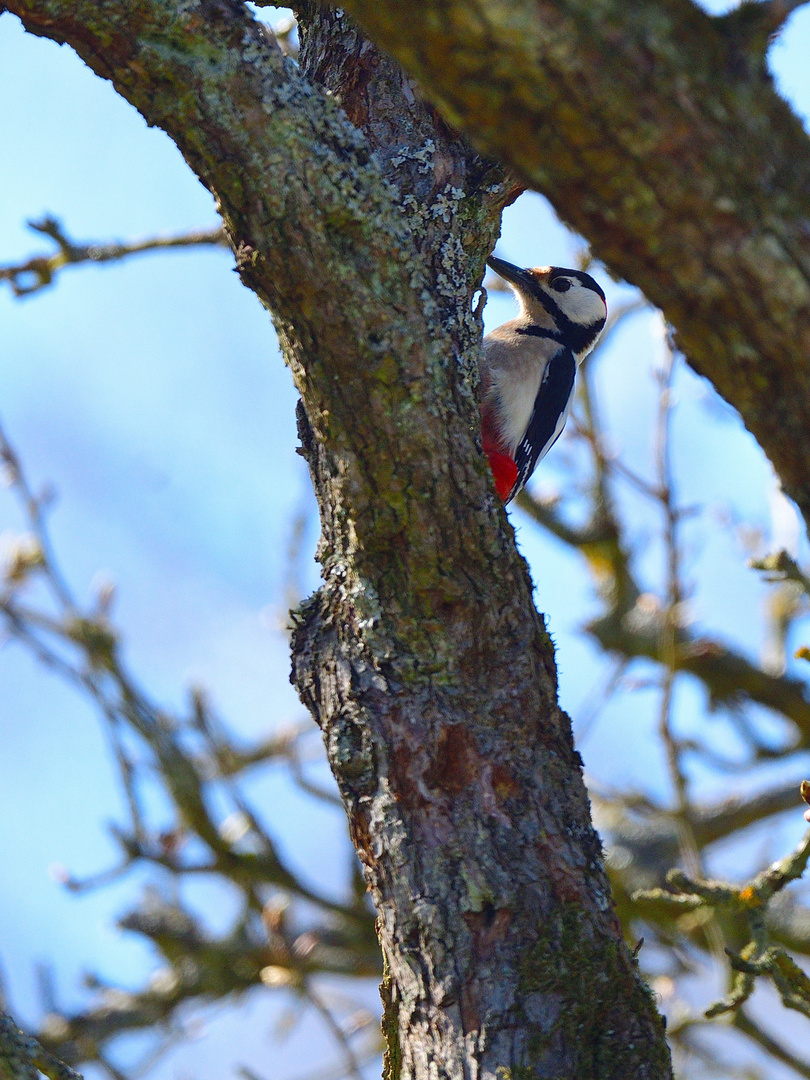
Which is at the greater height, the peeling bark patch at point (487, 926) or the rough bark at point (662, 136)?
the rough bark at point (662, 136)

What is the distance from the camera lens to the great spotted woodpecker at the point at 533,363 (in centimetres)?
391

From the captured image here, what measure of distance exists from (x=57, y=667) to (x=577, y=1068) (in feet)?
8.99

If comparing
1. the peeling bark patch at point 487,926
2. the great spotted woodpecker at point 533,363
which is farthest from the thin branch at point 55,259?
the peeling bark patch at point 487,926

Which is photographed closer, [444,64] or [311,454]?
[444,64]

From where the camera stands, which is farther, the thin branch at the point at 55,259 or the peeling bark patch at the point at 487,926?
the thin branch at the point at 55,259

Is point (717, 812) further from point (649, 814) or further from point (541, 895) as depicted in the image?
point (541, 895)

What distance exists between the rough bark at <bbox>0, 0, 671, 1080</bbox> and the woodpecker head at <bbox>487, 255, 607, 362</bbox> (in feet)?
8.44

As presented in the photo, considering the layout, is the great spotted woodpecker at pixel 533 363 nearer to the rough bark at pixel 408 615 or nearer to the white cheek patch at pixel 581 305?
the white cheek patch at pixel 581 305

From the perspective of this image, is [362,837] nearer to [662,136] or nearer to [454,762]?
[454,762]

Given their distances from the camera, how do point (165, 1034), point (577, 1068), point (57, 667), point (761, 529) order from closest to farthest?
point (577, 1068) < point (57, 667) < point (165, 1034) < point (761, 529)

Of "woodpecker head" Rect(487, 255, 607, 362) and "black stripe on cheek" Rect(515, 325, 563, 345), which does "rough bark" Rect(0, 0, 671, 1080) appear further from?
"woodpecker head" Rect(487, 255, 607, 362)

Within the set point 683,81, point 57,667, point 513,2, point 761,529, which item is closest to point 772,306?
point 683,81

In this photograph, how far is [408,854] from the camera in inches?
73.1

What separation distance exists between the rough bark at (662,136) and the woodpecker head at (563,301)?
3.29 metres
